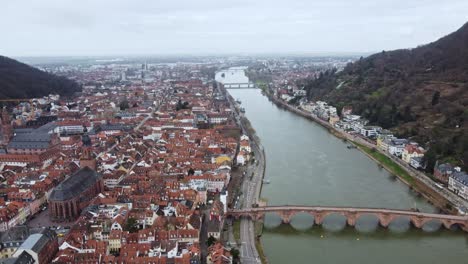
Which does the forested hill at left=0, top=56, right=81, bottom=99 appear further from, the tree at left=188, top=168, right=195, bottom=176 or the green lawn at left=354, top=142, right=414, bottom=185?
the green lawn at left=354, top=142, right=414, bottom=185

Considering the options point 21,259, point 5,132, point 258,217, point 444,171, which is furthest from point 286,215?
point 5,132

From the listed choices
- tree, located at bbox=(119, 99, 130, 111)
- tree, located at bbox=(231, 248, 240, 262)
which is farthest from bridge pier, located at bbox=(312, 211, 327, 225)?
tree, located at bbox=(119, 99, 130, 111)

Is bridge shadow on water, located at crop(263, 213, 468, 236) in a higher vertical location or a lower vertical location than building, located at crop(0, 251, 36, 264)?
lower

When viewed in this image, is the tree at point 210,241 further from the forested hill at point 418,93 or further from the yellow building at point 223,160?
the forested hill at point 418,93

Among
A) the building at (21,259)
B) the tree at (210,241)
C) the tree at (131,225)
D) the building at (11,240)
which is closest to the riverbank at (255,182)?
the tree at (210,241)

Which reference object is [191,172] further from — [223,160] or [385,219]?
[385,219]

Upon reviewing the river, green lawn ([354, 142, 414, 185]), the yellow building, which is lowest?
the river

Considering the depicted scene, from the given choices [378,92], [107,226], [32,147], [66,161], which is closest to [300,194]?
[107,226]
